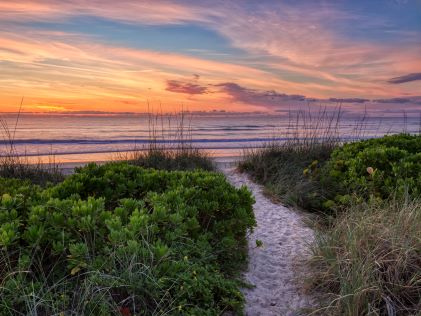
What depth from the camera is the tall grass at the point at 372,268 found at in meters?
3.11

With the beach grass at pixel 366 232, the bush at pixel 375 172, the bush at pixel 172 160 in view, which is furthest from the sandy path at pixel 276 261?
the bush at pixel 172 160

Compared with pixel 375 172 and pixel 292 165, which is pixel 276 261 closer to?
pixel 375 172

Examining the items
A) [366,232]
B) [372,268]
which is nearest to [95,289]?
[372,268]

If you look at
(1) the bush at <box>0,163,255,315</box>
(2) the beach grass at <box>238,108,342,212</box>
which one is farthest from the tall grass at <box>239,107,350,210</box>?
(1) the bush at <box>0,163,255,315</box>

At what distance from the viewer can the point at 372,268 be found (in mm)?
3391

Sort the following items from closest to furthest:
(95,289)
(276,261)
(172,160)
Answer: (95,289) → (276,261) → (172,160)

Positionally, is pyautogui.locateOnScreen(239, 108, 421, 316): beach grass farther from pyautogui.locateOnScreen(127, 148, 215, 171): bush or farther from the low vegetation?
pyautogui.locateOnScreen(127, 148, 215, 171): bush

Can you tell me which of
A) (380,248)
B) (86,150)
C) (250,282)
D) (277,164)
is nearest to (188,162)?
(277,164)

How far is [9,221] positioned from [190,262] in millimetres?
1509

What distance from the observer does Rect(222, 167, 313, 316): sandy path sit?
11.9ft

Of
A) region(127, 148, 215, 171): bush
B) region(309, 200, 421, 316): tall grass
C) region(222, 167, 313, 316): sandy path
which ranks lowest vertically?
region(222, 167, 313, 316): sandy path

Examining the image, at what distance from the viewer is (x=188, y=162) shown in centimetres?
901

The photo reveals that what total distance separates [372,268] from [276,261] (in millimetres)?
1332

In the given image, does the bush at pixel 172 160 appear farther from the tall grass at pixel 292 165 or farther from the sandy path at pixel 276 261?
the sandy path at pixel 276 261
